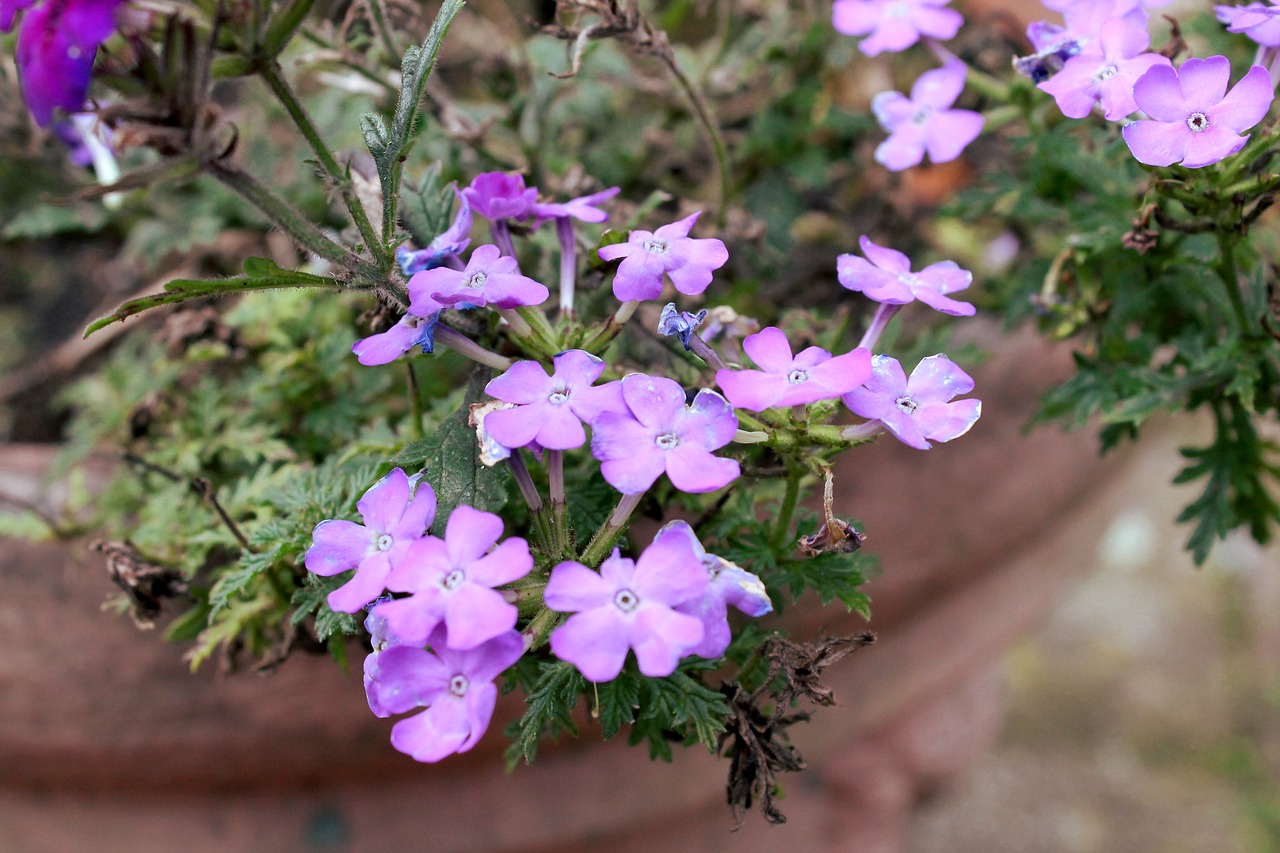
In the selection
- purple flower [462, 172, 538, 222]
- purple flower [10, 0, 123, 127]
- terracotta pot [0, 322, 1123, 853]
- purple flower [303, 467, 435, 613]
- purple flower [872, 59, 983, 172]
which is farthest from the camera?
terracotta pot [0, 322, 1123, 853]

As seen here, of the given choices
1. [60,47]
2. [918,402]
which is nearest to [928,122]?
[918,402]

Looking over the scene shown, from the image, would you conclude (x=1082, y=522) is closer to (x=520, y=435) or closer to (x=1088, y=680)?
(x=1088, y=680)

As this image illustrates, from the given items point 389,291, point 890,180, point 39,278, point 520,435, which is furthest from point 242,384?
point 39,278

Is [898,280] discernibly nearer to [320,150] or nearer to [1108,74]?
[1108,74]

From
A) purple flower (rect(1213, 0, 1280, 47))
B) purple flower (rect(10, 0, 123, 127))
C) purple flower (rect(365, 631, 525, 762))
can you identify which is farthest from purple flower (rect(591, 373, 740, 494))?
purple flower (rect(1213, 0, 1280, 47))

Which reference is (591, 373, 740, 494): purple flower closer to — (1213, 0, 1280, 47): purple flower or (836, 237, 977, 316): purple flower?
(836, 237, 977, 316): purple flower
